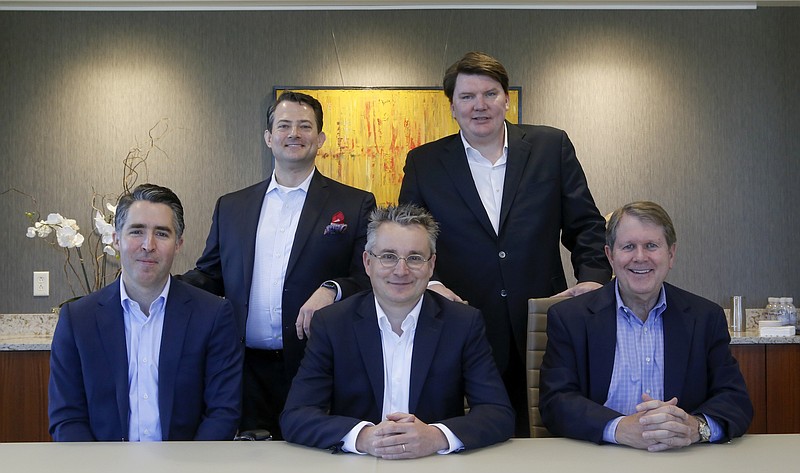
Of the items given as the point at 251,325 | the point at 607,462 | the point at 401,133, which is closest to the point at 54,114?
the point at 401,133

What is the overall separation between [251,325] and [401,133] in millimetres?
1817

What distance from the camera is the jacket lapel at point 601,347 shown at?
7.63 ft

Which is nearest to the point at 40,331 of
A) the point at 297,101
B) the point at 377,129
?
the point at 377,129

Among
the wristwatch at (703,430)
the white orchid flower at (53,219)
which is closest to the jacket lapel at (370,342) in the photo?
the wristwatch at (703,430)

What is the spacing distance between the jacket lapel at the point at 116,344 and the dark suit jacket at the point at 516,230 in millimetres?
1047

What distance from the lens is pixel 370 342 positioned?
2.29 m

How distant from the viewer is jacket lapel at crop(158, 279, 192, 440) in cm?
230

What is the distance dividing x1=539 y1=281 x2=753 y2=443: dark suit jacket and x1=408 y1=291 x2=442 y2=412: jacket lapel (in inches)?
13.6

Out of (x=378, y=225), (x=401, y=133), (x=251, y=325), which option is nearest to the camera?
(x=378, y=225)

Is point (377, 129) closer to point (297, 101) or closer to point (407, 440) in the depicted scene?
point (297, 101)

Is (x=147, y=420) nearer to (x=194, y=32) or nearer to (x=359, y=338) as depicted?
(x=359, y=338)

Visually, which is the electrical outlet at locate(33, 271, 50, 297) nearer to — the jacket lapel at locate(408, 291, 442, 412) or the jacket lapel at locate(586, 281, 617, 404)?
the jacket lapel at locate(408, 291, 442, 412)

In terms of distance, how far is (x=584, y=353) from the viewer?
2.35 metres

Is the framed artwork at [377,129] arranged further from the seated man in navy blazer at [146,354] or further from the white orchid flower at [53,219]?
the seated man in navy blazer at [146,354]
